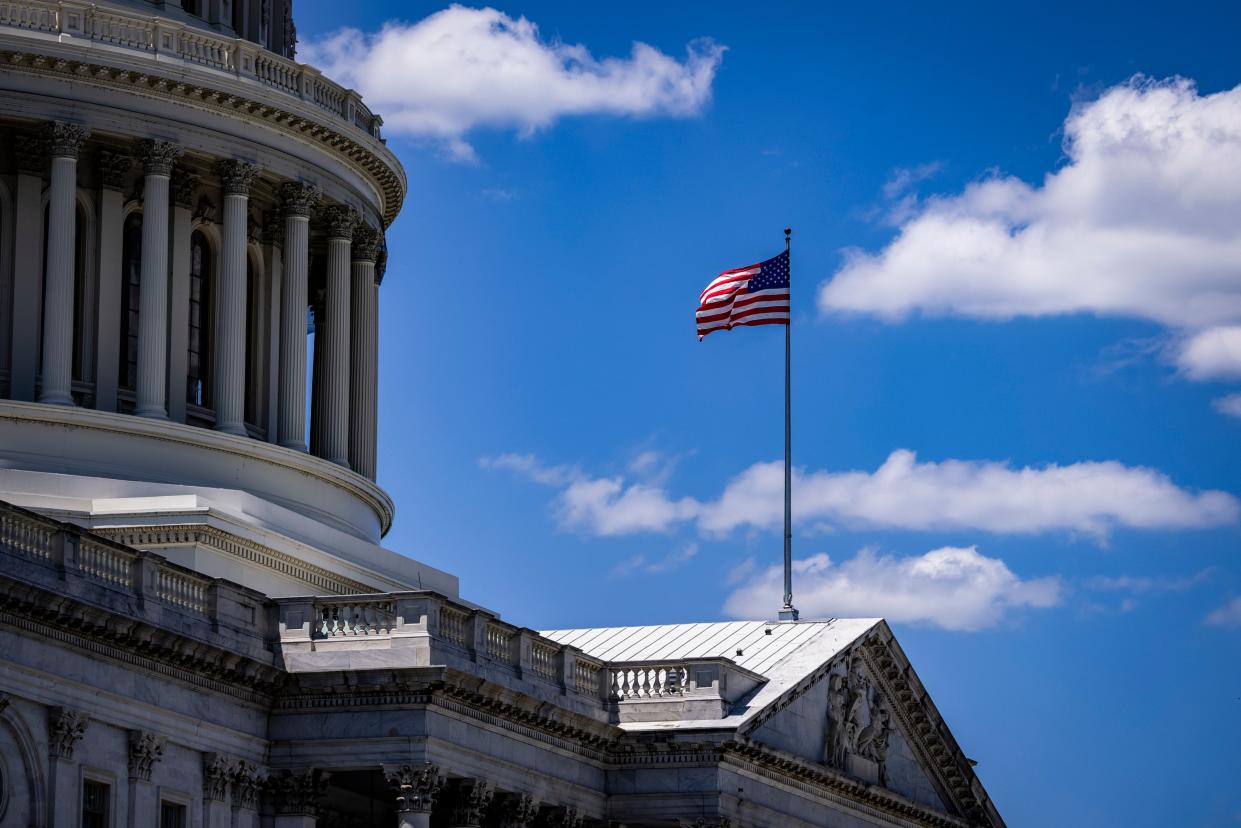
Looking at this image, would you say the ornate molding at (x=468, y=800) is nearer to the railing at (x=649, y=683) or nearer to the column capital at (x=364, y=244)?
the railing at (x=649, y=683)

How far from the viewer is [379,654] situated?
2240 inches

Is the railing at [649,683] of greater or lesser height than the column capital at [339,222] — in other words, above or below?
below

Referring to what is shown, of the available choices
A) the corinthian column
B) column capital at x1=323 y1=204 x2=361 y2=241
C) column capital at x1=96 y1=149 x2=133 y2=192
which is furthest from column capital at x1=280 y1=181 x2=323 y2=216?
column capital at x1=96 y1=149 x2=133 y2=192

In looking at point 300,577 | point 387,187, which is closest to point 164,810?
point 300,577

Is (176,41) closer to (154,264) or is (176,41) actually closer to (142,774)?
(154,264)

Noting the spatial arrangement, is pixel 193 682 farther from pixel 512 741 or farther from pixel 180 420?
pixel 180 420

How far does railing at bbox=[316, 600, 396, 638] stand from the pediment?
1120 centimetres

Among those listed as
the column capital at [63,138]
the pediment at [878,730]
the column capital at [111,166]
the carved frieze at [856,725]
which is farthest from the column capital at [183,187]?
the carved frieze at [856,725]

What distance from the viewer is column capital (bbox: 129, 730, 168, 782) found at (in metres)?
52.6

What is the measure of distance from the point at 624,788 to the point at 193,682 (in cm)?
1389

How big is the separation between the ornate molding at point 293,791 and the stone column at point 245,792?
0.36 m

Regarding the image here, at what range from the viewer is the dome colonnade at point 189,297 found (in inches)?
2655

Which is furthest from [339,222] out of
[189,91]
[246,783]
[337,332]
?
[246,783]

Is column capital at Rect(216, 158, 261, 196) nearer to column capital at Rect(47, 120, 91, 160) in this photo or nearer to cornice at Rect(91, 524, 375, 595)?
column capital at Rect(47, 120, 91, 160)
